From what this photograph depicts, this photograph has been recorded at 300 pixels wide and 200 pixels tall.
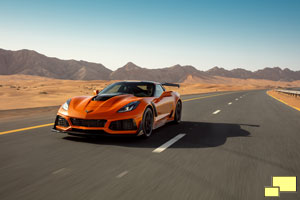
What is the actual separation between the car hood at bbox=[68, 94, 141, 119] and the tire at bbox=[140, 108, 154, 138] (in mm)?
408

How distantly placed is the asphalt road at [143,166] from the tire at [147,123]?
0.62 ft

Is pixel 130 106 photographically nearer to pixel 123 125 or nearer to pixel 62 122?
pixel 123 125

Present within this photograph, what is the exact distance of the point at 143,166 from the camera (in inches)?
179

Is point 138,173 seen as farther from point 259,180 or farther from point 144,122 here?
point 144,122

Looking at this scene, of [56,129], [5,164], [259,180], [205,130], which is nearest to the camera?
[259,180]

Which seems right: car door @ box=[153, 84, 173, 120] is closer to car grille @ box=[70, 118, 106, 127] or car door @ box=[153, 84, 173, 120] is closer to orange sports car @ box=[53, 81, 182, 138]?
orange sports car @ box=[53, 81, 182, 138]

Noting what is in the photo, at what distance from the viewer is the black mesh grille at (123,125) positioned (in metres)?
6.09

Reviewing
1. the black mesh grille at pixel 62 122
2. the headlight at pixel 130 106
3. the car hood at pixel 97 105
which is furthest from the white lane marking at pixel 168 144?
the black mesh grille at pixel 62 122

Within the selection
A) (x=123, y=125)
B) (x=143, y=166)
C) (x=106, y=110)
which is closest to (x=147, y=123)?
(x=123, y=125)

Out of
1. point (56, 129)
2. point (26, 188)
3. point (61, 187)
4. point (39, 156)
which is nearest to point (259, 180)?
point (61, 187)

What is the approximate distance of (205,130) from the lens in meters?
8.26

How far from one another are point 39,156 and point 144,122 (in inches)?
94.0

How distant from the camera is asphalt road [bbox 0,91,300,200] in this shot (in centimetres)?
347

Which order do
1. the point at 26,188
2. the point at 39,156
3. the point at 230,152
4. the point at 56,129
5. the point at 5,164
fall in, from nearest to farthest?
1. the point at 26,188
2. the point at 5,164
3. the point at 39,156
4. the point at 230,152
5. the point at 56,129
